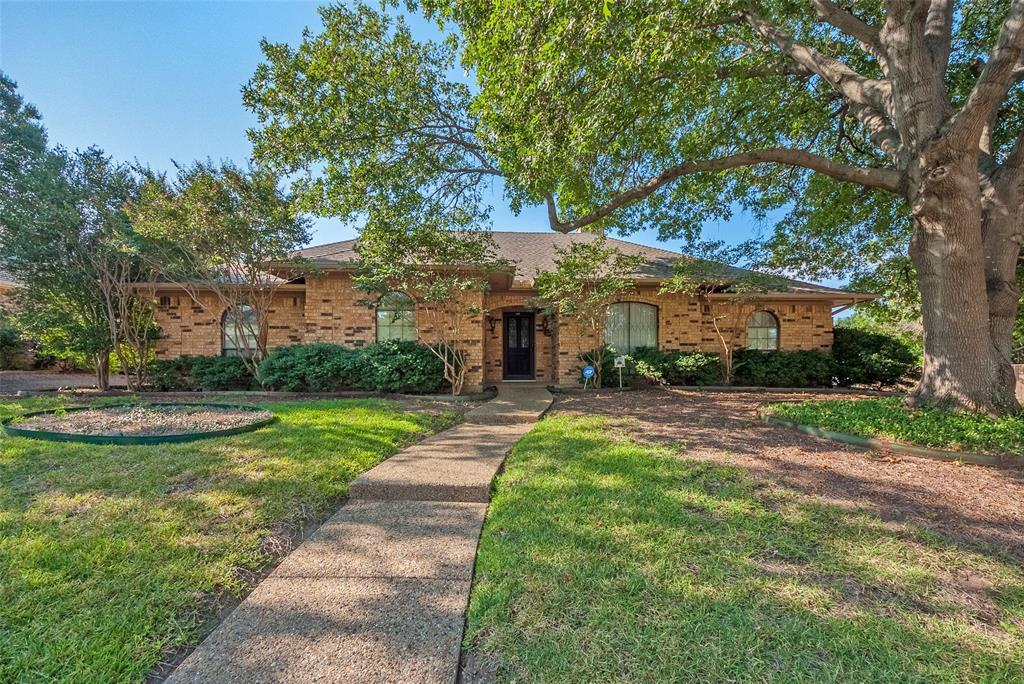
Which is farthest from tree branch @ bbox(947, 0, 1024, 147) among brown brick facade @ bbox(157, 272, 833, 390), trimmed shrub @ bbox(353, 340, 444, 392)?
trimmed shrub @ bbox(353, 340, 444, 392)

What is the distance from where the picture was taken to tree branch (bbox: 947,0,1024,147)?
4.18m

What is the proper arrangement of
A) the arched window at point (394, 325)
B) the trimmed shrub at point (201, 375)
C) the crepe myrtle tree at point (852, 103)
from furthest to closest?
the arched window at point (394, 325)
the trimmed shrub at point (201, 375)
the crepe myrtle tree at point (852, 103)

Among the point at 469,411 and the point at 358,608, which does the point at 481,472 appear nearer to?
the point at 358,608

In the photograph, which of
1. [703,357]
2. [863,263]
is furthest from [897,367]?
[703,357]

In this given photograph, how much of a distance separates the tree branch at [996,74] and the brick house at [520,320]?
593 cm

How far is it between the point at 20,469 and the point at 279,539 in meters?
3.08

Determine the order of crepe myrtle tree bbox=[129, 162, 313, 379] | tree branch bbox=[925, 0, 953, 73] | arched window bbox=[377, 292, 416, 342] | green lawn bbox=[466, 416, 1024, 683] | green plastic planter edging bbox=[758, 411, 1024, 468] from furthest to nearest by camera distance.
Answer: arched window bbox=[377, 292, 416, 342]
crepe myrtle tree bbox=[129, 162, 313, 379]
tree branch bbox=[925, 0, 953, 73]
green plastic planter edging bbox=[758, 411, 1024, 468]
green lawn bbox=[466, 416, 1024, 683]

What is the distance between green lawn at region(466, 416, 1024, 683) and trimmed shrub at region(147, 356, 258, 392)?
29.7 feet

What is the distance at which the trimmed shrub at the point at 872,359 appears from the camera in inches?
434

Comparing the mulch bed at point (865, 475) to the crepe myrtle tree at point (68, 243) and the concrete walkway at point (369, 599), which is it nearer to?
the concrete walkway at point (369, 599)

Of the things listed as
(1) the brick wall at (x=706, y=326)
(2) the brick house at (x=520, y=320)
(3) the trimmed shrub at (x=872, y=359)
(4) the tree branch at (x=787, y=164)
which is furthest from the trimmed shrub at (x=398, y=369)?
(3) the trimmed shrub at (x=872, y=359)

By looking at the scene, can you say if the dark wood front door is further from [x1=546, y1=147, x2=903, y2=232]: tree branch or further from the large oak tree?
[x1=546, y1=147, x2=903, y2=232]: tree branch

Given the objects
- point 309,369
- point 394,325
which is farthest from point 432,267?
point 309,369

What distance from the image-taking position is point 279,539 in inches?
105
